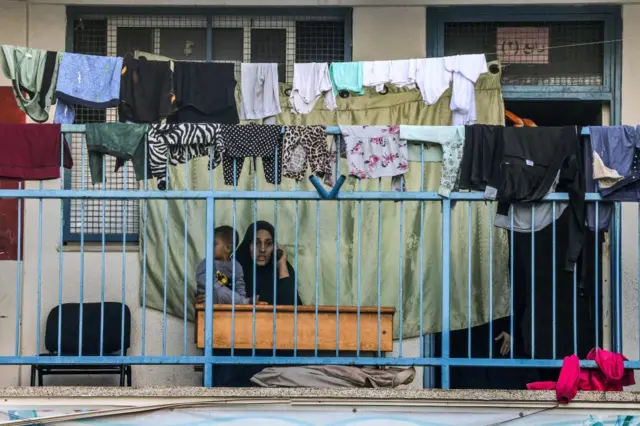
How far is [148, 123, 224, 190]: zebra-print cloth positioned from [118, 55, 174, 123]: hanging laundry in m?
0.73

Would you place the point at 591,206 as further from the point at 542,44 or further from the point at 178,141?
the point at 178,141

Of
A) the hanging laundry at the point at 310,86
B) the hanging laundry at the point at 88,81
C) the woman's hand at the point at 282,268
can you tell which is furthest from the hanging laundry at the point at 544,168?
the hanging laundry at the point at 88,81

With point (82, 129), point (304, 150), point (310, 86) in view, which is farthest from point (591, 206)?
point (82, 129)

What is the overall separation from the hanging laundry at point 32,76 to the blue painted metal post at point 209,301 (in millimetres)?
1672

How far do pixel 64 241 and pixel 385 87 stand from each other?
10.0 ft

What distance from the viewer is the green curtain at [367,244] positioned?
975cm

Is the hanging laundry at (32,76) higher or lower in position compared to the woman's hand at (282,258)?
higher

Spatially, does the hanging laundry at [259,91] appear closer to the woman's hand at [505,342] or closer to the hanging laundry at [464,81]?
the hanging laundry at [464,81]

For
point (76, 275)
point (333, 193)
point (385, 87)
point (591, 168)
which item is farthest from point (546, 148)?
point (76, 275)

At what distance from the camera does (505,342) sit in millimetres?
10070

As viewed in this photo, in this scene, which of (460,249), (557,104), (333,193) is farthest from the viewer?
(557,104)

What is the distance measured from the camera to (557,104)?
34.5 ft

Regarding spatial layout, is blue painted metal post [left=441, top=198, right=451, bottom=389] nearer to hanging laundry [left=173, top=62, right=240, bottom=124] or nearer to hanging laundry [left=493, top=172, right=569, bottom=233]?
hanging laundry [left=493, top=172, right=569, bottom=233]

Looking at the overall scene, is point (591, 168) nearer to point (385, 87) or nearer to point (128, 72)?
point (385, 87)
